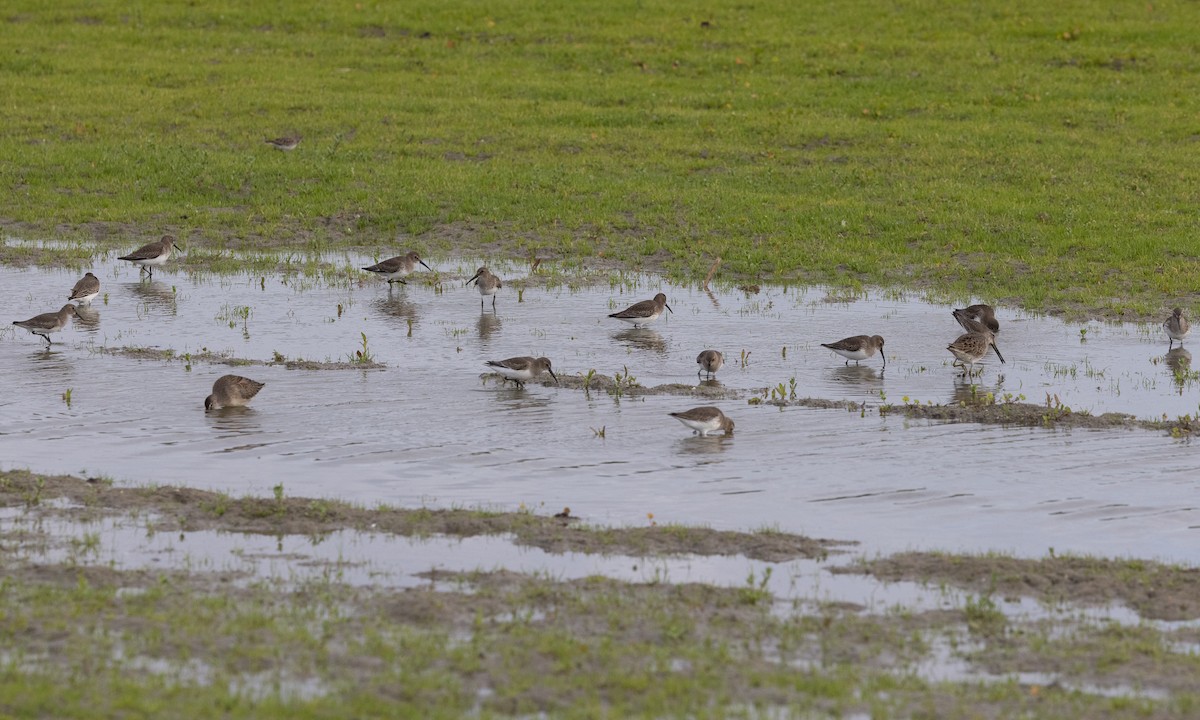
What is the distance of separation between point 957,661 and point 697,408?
609 centimetres

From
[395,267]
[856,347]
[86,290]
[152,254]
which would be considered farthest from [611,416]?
[152,254]

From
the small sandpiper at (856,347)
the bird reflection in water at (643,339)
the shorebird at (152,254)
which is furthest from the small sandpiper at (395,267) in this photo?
the small sandpiper at (856,347)

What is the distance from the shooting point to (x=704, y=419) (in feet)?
48.3

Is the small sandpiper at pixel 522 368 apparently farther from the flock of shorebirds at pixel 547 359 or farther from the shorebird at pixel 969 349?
the shorebird at pixel 969 349

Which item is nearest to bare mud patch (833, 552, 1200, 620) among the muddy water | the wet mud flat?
the wet mud flat

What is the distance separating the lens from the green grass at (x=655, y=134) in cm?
2464

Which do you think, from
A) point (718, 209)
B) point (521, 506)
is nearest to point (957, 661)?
point (521, 506)

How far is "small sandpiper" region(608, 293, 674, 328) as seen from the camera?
2019 centimetres

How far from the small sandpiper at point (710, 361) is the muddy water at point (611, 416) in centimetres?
29

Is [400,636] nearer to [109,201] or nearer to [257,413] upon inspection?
[257,413]

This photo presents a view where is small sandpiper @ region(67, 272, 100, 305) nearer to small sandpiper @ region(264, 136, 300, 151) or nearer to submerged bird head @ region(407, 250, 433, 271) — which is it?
submerged bird head @ region(407, 250, 433, 271)

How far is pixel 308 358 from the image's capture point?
60.1ft

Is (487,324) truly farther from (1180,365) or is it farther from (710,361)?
(1180,365)

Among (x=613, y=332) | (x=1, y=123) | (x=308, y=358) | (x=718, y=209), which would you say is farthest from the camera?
(x=1, y=123)
